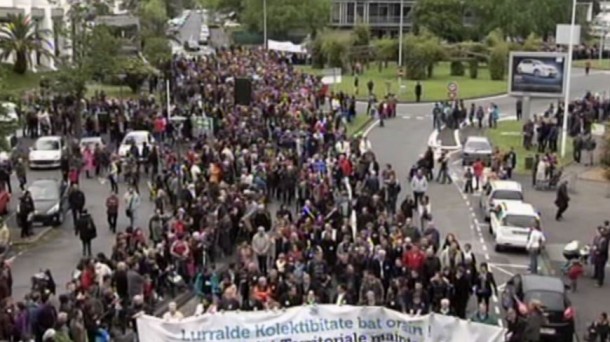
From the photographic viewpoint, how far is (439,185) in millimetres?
38750

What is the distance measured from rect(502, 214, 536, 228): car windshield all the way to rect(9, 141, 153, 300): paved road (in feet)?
34.7

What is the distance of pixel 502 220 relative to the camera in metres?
29.3

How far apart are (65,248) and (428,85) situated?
4818 cm

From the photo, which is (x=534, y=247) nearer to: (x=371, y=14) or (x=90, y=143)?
(x=90, y=143)

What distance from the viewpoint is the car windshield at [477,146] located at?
1671 inches

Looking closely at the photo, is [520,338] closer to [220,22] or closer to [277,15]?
[277,15]

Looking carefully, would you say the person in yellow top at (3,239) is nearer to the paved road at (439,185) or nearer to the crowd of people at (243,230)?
the crowd of people at (243,230)

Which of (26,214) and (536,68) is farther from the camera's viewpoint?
(536,68)

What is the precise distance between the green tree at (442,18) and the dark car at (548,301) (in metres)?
77.5

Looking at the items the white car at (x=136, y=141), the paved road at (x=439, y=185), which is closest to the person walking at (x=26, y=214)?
the white car at (x=136, y=141)

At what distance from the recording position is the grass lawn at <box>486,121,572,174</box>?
43.9 meters

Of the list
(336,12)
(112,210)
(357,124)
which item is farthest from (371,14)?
(112,210)

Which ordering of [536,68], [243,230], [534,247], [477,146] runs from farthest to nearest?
[536,68] → [477,146] → [243,230] → [534,247]

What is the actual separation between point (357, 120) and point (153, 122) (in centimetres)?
1501
